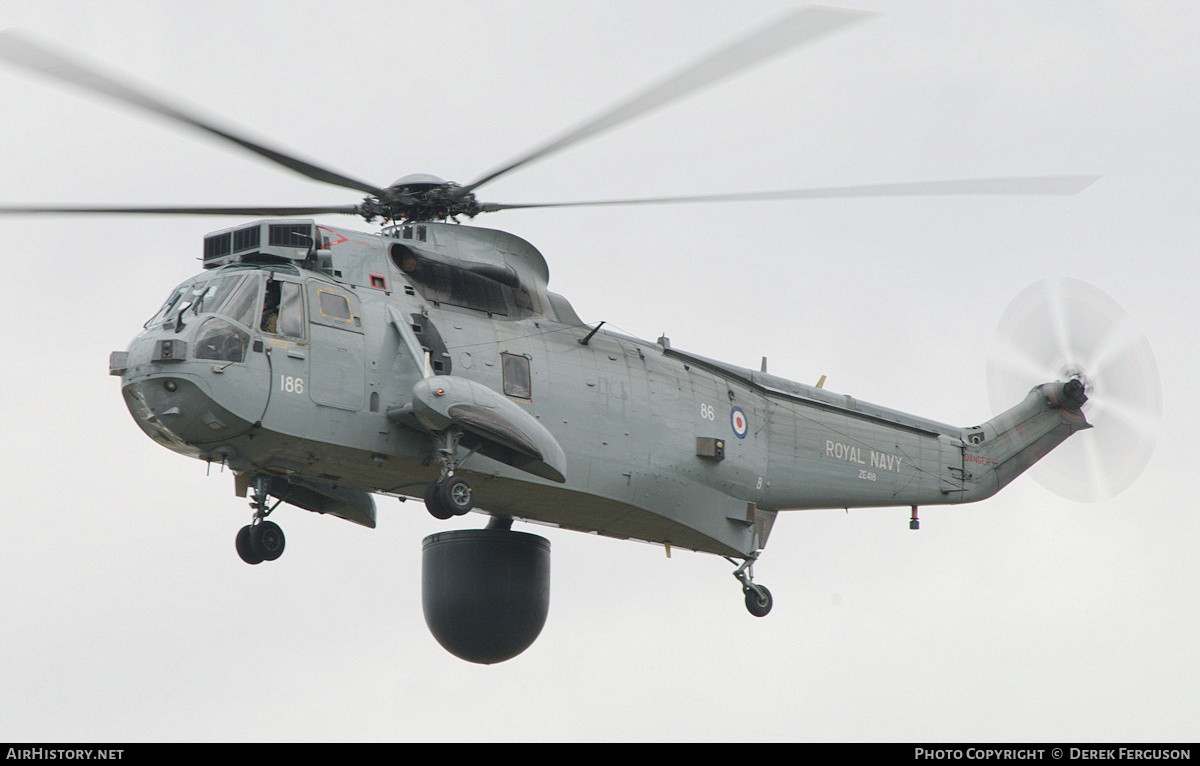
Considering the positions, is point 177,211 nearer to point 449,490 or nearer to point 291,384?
point 291,384

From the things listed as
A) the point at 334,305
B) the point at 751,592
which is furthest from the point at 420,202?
the point at 751,592

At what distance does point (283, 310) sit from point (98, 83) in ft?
11.3

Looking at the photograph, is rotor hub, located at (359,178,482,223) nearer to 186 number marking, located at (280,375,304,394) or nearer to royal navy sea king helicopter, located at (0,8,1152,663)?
royal navy sea king helicopter, located at (0,8,1152,663)

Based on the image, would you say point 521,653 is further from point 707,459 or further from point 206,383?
point 206,383

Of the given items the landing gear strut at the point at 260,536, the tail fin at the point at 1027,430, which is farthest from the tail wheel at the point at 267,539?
the tail fin at the point at 1027,430

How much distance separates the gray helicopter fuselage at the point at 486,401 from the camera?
704 inches

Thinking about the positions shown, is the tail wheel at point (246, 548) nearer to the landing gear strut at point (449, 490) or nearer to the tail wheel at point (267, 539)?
the tail wheel at point (267, 539)

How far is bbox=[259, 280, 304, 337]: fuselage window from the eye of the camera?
1819 centimetres

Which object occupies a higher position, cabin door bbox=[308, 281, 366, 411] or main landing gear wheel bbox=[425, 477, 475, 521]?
cabin door bbox=[308, 281, 366, 411]

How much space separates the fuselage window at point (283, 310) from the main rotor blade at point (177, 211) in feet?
3.87

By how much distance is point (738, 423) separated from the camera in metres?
23.2

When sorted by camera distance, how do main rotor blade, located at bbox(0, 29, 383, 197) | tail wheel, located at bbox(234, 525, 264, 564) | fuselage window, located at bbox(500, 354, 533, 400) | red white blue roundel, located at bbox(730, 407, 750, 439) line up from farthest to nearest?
red white blue roundel, located at bbox(730, 407, 750, 439) → fuselage window, located at bbox(500, 354, 533, 400) → tail wheel, located at bbox(234, 525, 264, 564) → main rotor blade, located at bbox(0, 29, 383, 197)

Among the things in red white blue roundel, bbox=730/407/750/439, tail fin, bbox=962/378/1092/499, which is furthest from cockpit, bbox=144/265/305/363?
tail fin, bbox=962/378/1092/499

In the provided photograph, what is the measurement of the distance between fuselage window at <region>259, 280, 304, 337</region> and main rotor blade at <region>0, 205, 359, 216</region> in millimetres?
1179
